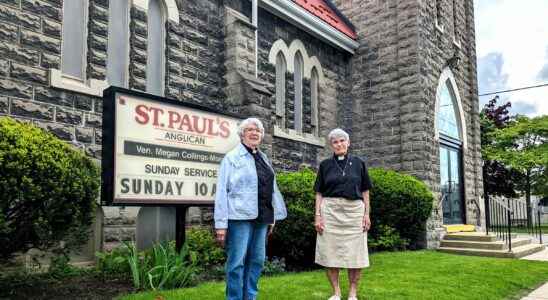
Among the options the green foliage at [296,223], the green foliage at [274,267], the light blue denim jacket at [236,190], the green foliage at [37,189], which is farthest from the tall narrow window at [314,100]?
the light blue denim jacket at [236,190]

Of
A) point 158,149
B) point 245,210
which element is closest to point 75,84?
point 158,149

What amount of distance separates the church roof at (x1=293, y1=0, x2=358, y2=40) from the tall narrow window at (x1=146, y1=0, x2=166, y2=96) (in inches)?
162

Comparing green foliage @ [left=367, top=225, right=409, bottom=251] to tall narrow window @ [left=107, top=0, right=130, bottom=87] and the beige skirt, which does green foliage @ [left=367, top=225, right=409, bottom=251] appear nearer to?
the beige skirt

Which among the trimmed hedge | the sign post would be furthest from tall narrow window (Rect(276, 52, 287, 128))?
the sign post

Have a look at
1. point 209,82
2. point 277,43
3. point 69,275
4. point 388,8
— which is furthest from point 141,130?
point 388,8

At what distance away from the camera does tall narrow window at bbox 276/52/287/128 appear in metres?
11.9

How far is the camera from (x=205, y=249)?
7.32 meters

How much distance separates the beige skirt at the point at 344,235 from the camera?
16.4 feet

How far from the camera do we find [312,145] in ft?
41.3

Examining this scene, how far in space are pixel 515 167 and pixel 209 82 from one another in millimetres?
21780

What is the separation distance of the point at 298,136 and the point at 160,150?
696 cm

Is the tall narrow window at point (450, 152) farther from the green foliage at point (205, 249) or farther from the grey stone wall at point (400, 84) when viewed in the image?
the green foliage at point (205, 249)

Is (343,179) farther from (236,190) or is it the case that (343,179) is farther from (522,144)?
(522,144)

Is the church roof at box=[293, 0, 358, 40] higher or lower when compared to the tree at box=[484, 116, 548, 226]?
higher
